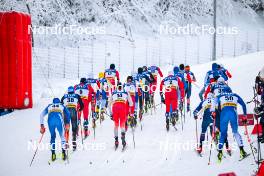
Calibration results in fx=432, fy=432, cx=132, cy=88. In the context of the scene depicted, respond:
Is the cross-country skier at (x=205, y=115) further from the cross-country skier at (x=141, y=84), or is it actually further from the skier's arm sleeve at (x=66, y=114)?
the cross-country skier at (x=141, y=84)

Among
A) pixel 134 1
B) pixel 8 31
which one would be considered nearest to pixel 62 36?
pixel 134 1

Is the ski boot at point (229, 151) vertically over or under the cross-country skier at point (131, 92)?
under

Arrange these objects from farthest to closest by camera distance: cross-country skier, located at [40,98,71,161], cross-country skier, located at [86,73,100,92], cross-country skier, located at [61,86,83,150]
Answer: cross-country skier, located at [86,73,100,92]
cross-country skier, located at [61,86,83,150]
cross-country skier, located at [40,98,71,161]

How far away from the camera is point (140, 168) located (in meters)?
11.3

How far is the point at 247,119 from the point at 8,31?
41.5 ft

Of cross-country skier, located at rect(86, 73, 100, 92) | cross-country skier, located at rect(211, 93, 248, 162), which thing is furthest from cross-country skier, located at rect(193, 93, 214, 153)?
cross-country skier, located at rect(86, 73, 100, 92)

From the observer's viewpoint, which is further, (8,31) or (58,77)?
(58,77)

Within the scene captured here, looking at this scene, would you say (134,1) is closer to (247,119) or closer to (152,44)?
(152,44)

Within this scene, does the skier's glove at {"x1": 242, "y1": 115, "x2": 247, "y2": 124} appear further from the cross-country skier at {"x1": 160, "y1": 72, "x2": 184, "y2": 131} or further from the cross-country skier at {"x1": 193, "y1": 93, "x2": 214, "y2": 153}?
the cross-country skier at {"x1": 160, "y1": 72, "x2": 184, "y2": 131}

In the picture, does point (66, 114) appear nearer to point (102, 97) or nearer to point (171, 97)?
point (171, 97)

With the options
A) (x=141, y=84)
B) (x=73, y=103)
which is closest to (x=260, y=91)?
(x=141, y=84)

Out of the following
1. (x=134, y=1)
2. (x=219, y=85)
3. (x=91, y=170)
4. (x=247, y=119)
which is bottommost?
(x=91, y=170)

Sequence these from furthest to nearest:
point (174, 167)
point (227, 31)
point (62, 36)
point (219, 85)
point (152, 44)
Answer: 1. point (227, 31)
2. point (152, 44)
3. point (62, 36)
4. point (219, 85)
5. point (174, 167)

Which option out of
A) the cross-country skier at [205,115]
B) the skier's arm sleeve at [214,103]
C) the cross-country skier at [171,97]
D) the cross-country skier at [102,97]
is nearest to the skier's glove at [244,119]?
the skier's arm sleeve at [214,103]
